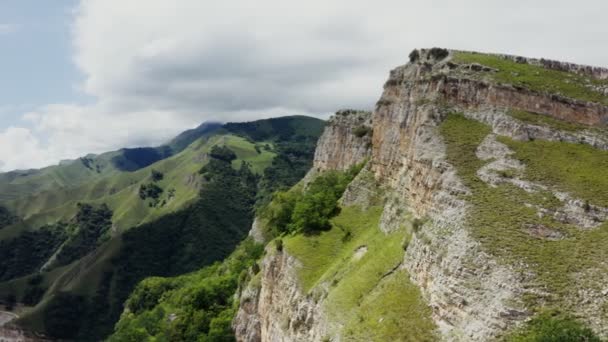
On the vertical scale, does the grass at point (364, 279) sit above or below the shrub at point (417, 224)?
below

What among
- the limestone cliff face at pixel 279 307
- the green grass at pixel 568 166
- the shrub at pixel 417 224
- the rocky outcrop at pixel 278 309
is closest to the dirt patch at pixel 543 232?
the green grass at pixel 568 166

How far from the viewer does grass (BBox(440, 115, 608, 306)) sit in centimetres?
2978

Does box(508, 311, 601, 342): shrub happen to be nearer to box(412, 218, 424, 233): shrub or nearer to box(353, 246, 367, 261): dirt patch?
box(412, 218, 424, 233): shrub

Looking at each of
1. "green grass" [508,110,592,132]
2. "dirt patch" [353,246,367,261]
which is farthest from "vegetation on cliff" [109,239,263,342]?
"green grass" [508,110,592,132]

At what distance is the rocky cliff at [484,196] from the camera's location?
97.6ft

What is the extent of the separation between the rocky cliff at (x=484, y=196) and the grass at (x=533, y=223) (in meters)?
0.10

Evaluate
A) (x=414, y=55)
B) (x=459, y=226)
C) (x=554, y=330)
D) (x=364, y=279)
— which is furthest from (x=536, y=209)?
(x=414, y=55)

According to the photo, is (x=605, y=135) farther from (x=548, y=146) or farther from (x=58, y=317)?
(x=58, y=317)

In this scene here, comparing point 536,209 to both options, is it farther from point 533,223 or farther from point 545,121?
point 545,121

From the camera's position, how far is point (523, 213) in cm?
3488

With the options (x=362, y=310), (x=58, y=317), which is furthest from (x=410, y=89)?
(x=58, y=317)

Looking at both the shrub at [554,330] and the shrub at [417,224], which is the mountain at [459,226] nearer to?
the shrub at [554,330]

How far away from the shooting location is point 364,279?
42438 mm

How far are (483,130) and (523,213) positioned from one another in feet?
44.8
